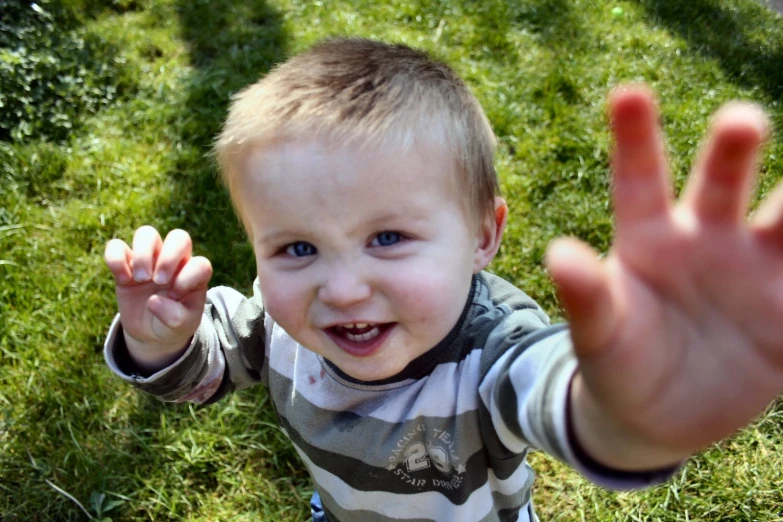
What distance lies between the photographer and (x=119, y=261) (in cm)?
134

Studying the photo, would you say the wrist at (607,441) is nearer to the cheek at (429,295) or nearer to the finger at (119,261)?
the cheek at (429,295)

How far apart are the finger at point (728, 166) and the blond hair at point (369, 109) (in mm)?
538

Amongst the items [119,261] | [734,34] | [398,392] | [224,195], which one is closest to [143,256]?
[119,261]

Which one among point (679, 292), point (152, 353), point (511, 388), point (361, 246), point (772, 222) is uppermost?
point (772, 222)

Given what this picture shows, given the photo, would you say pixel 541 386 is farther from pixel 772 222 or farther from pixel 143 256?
pixel 143 256

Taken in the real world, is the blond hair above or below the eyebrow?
above

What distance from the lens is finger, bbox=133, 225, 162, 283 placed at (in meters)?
1.35

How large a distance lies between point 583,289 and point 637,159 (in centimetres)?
17

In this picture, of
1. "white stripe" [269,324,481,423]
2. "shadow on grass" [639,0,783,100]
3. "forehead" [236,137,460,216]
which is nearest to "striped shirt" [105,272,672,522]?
"white stripe" [269,324,481,423]

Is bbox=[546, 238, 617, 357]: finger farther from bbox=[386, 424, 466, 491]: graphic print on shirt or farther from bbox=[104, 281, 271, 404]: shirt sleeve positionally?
bbox=[104, 281, 271, 404]: shirt sleeve

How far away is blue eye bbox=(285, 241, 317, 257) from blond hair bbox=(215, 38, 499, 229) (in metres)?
0.19

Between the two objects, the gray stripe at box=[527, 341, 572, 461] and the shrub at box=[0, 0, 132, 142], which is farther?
the shrub at box=[0, 0, 132, 142]

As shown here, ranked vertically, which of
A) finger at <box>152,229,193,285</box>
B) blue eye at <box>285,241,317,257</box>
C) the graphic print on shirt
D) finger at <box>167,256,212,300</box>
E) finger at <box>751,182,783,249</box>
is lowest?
the graphic print on shirt

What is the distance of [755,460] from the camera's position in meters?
2.10
